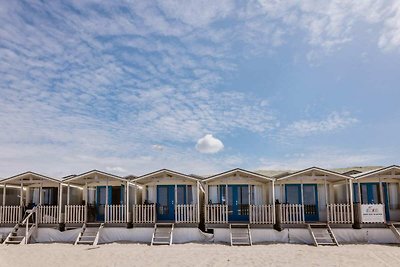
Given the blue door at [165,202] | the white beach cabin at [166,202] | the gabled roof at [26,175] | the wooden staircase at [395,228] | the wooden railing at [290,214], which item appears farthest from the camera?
the blue door at [165,202]

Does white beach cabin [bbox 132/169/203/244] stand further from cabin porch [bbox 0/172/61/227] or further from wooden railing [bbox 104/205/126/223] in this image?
cabin porch [bbox 0/172/61/227]

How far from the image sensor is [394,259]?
1525 centimetres

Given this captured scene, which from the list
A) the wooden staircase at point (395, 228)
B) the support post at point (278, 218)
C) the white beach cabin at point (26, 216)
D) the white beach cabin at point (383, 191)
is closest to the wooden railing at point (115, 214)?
the white beach cabin at point (26, 216)

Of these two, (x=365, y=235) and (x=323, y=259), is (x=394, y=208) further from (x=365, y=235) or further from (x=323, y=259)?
(x=323, y=259)

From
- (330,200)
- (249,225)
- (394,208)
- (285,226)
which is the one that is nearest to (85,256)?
(249,225)

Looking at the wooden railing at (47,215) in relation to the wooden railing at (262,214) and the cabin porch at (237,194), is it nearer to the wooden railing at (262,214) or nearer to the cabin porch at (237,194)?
the cabin porch at (237,194)

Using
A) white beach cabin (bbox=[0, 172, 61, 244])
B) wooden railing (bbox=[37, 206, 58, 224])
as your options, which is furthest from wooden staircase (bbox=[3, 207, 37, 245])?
wooden railing (bbox=[37, 206, 58, 224])

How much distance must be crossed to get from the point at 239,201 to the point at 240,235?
3.53m

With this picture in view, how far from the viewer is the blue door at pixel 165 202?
892 inches


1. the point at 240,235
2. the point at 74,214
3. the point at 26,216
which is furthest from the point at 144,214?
the point at 26,216

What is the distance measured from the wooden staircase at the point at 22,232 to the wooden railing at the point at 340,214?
604 inches

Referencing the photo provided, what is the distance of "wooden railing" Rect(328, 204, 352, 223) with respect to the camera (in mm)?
19359

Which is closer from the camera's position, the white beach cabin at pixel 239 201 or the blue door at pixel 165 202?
the white beach cabin at pixel 239 201

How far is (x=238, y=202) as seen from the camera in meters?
22.4
